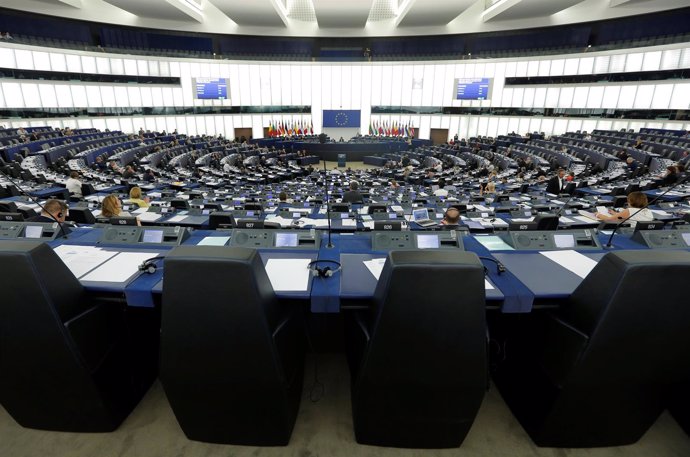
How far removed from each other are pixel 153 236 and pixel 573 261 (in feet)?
10.6

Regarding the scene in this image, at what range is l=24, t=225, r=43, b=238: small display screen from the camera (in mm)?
2832

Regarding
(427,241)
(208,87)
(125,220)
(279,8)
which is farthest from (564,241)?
(208,87)

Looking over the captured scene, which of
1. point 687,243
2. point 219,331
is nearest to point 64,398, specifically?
point 219,331

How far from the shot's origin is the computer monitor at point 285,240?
266cm

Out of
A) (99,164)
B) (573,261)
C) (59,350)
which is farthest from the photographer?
(99,164)

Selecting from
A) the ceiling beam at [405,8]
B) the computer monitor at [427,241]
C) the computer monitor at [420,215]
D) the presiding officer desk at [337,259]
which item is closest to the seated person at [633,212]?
the presiding officer desk at [337,259]

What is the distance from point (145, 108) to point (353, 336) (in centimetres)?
3268

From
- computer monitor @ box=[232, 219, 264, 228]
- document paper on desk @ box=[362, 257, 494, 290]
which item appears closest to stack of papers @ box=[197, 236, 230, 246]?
computer monitor @ box=[232, 219, 264, 228]

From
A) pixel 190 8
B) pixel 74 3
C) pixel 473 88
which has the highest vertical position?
pixel 190 8

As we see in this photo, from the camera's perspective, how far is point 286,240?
269 cm

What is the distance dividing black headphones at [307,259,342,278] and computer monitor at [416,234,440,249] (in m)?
0.73

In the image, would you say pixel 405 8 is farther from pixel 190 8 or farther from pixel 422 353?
pixel 422 353

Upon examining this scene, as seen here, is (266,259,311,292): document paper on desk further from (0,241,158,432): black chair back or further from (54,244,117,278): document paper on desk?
(54,244,117,278): document paper on desk

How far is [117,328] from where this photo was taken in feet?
6.82
